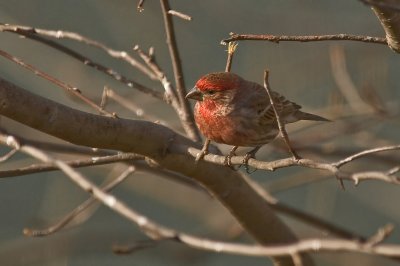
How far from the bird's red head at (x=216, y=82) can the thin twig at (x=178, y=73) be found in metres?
0.40

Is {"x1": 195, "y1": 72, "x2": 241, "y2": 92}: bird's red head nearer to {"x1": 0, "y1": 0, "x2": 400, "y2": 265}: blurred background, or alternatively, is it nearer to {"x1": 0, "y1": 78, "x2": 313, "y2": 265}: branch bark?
{"x1": 0, "y1": 0, "x2": 400, "y2": 265}: blurred background

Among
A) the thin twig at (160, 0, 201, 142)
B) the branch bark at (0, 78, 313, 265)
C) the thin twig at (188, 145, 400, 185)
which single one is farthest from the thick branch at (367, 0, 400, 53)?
the thin twig at (160, 0, 201, 142)

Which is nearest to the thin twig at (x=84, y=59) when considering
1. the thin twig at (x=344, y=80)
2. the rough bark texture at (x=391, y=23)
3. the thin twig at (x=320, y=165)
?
the thin twig at (x=320, y=165)

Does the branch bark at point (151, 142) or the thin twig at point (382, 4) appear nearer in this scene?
the thin twig at point (382, 4)

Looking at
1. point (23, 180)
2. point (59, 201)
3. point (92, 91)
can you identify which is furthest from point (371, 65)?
point (23, 180)

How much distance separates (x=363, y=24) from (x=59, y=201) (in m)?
3.47

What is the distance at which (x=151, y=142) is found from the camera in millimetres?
4828

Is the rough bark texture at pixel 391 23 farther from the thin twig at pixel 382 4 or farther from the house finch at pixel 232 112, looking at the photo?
the house finch at pixel 232 112

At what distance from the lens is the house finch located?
19.5 ft

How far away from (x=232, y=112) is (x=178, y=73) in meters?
0.72

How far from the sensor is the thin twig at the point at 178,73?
5.45m

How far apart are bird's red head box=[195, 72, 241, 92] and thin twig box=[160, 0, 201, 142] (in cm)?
40

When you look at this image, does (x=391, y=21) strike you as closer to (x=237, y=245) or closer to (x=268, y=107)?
(x=237, y=245)

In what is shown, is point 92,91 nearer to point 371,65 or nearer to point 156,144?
point 371,65
